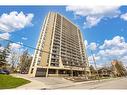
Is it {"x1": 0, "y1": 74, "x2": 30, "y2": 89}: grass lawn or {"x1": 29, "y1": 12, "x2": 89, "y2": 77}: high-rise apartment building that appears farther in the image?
{"x1": 29, "y1": 12, "x2": 89, "y2": 77}: high-rise apartment building

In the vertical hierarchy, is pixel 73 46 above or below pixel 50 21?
below

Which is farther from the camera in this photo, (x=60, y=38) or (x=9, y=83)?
(x=60, y=38)

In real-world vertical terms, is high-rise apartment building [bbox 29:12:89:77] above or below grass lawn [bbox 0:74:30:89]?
above

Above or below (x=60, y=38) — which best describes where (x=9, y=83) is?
below

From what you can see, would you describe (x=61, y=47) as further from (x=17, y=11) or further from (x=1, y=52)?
(x=1, y=52)

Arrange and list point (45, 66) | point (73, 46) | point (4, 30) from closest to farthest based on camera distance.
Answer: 1. point (4, 30)
2. point (73, 46)
3. point (45, 66)

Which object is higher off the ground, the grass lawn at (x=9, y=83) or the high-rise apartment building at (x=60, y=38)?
the high-rise apartment building at (x=60, y=38)

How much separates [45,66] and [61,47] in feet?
22.6

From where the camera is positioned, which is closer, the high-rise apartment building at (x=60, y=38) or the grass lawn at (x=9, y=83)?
the grass lawn at (x=9, y=83)

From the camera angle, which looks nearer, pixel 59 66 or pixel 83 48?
pixel 83 48

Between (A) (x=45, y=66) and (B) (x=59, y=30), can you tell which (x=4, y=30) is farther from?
(A) (x=45, y=66)

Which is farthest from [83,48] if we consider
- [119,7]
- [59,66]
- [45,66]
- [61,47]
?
[59,66]

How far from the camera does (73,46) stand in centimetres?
1959
